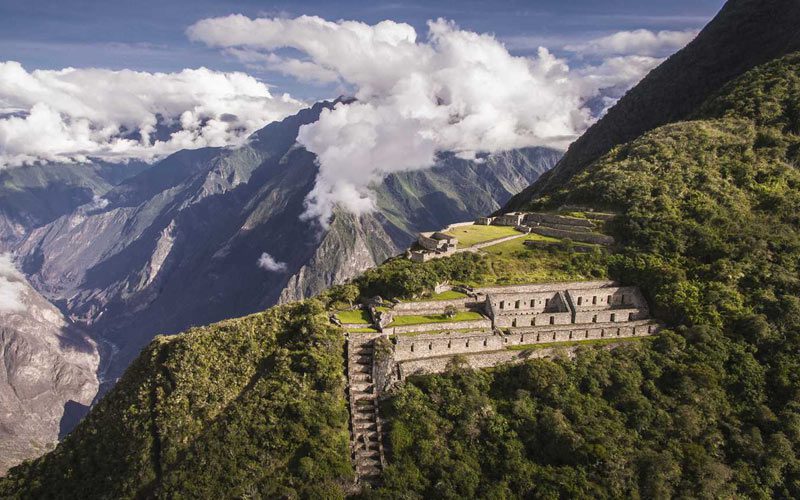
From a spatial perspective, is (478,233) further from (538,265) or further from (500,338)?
(500,338)

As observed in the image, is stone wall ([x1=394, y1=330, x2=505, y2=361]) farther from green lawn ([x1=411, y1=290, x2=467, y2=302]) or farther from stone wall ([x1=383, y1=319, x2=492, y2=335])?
green lawn ([x1=411, y1=290, x2=467, y2=302])

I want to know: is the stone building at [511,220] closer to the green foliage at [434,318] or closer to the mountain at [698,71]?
the green foliage at [434,318]

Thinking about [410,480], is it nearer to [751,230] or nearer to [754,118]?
A: [751,230]

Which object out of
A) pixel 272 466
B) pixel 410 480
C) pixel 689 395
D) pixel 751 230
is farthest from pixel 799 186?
pixel 272 466

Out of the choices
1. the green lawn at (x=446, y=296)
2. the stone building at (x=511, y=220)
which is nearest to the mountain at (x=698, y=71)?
the stone building at (x=511, y=220)

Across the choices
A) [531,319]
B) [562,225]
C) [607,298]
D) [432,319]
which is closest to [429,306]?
[432,319]

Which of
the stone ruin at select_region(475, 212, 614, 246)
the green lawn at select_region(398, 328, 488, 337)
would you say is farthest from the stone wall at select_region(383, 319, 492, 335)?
the stone ruin at select_region(475, 212, 614, 246)
